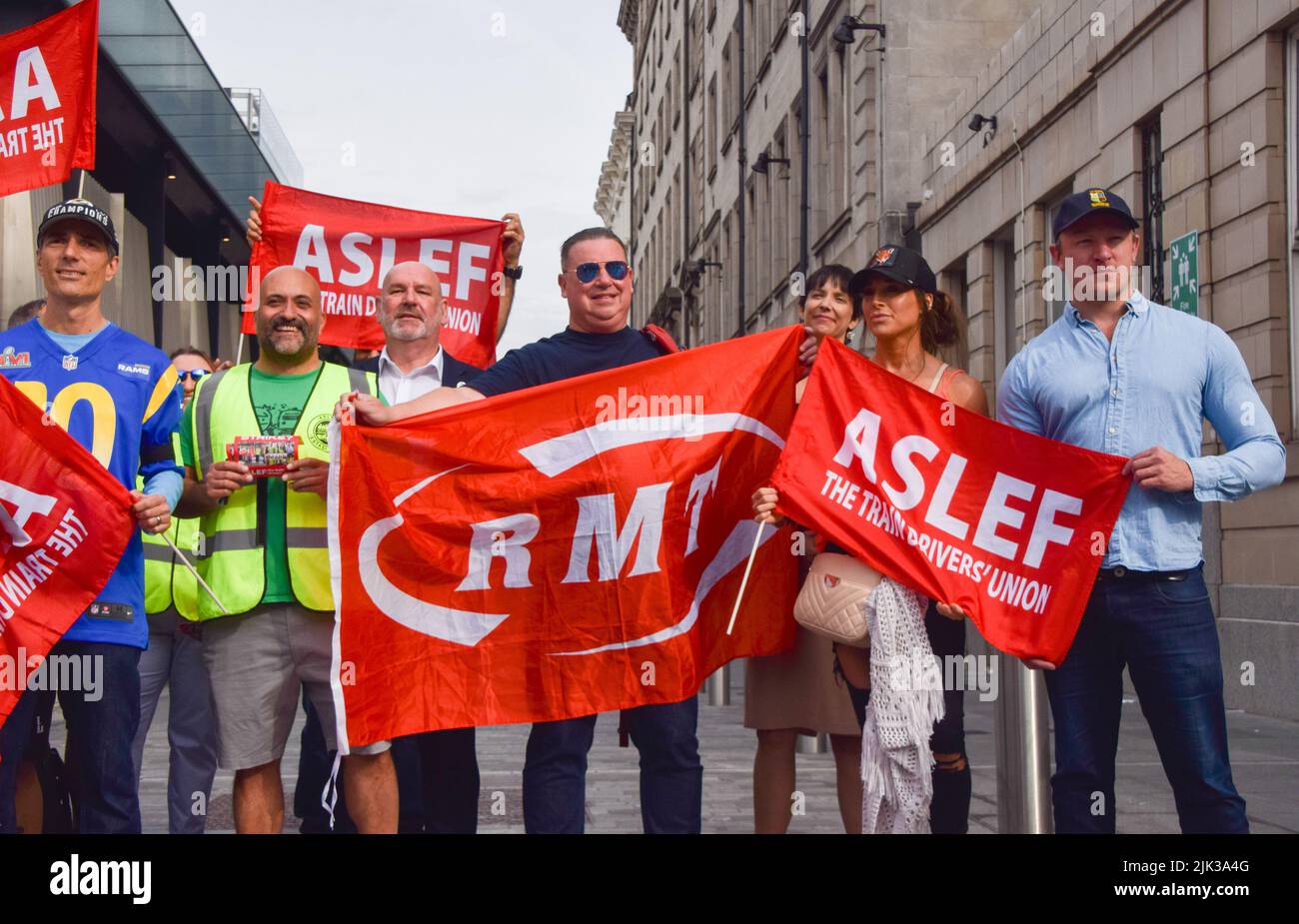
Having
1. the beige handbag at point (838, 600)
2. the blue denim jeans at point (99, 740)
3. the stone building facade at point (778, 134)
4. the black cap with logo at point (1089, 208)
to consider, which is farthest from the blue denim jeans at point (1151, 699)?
the stone building facade at point (778, 134)

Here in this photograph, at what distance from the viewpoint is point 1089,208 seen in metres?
4.73

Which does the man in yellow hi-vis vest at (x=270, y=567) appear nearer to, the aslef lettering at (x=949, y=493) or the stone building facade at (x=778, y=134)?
the aslef lettering at (x=949, y=493)

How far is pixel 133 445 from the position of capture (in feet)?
16.8

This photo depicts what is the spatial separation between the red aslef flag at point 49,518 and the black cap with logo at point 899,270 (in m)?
2.59

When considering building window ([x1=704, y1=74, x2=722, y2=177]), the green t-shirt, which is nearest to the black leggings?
the green t-shirt

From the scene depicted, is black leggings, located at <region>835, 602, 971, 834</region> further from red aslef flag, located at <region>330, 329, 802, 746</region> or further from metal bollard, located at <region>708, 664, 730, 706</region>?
metal bollard, located at <region>708, 664, 730, 706</region>

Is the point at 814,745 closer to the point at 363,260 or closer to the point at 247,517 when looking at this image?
the point at 363,260

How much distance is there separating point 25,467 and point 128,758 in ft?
3.30

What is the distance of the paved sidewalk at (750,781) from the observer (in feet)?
22.9

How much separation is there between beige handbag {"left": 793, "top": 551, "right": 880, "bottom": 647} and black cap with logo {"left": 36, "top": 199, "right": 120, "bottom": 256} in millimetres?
2554

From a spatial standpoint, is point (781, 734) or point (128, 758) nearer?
point (128, 758)

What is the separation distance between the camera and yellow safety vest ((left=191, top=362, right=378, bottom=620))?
5086 mm

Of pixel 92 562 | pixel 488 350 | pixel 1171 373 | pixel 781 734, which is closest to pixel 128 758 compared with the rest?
pixel 92 562

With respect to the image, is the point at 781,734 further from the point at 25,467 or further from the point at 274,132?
the point at 274,132
